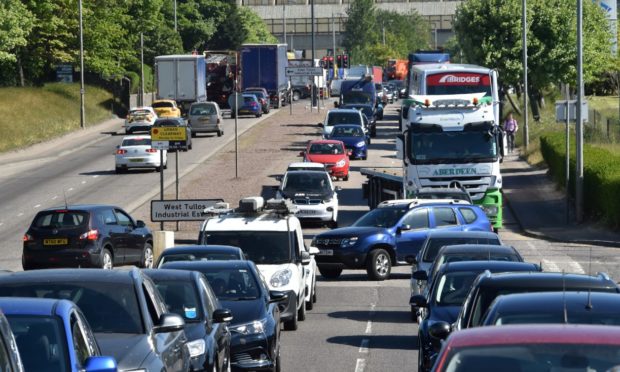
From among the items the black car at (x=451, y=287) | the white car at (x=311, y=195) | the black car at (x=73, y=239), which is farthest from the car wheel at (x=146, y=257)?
the black car at (x=451, y=287)

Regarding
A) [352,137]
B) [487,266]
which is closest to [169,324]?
[487,266]

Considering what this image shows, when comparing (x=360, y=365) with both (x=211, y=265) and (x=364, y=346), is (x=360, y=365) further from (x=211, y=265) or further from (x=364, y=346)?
(x=211, y=265)

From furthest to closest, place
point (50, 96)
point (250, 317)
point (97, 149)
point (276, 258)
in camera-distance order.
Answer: point (50, 96)
point (97, 149)
point (276, 258)
point (250, 317)

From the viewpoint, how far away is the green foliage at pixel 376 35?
156125mm

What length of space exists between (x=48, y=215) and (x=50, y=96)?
4802 cm

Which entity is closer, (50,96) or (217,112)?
(217,112)

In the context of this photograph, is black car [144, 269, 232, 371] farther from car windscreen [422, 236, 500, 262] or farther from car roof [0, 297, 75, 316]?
car windscreen [422, 236, 500, 262]

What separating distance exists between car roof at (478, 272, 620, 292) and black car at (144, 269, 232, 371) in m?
2.68

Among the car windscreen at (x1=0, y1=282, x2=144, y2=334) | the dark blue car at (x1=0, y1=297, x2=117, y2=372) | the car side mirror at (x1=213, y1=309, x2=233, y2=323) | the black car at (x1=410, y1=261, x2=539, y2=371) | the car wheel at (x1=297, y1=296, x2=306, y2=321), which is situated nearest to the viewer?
the dark blue car at (x1=0, y1=297, x2=117, y2=372)

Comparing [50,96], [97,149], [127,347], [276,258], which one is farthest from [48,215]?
[50,96]

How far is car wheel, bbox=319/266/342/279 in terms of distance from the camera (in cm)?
2953

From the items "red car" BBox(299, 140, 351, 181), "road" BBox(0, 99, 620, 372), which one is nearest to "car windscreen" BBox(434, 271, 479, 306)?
"road" BBox(0, 99, 620, 372)

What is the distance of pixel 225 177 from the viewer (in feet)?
166

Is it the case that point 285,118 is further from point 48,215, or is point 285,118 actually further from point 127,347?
point 127,347
